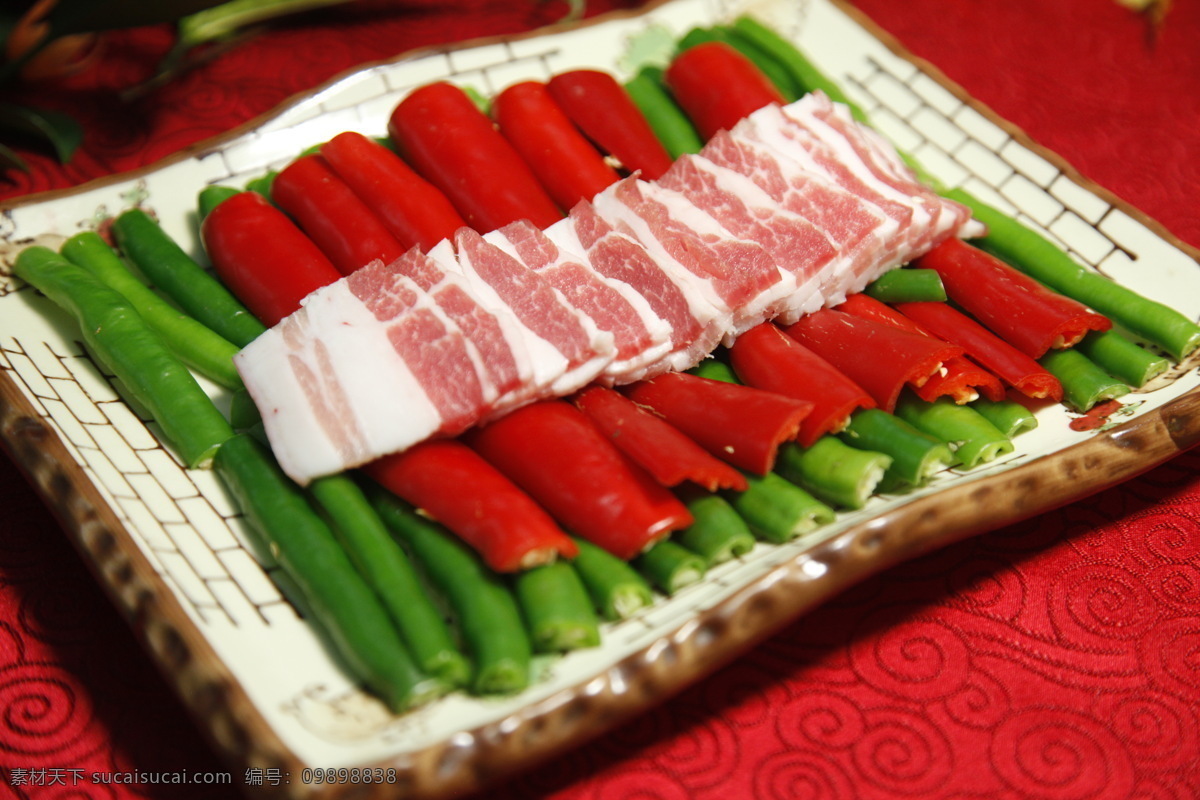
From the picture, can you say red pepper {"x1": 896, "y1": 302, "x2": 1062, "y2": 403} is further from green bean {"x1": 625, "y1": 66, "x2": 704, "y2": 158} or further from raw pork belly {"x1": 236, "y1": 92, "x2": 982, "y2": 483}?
green bean {"x1": 625, "y1": 66, "x2": 704, "y2": 158}

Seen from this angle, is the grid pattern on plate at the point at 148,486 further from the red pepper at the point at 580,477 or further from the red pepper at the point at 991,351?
the red pepper at the point at 991,351

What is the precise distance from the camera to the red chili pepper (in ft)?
10.4

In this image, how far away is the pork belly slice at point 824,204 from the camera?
3.24 meters

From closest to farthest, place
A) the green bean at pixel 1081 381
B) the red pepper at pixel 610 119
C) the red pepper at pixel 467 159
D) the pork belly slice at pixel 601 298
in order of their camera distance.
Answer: the pork belly slice at pixel 601 298
the green bean at pixel 1081 381
the red pepper at pixel 467 159
the red pepper at pixel 610 119

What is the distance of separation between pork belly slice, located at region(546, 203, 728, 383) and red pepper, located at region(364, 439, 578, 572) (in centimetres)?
58

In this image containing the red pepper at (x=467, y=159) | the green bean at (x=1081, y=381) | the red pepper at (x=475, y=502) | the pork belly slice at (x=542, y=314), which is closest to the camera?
the red pepper at (x=475, y=502)

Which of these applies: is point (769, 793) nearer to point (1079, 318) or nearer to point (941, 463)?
point (941, 463)

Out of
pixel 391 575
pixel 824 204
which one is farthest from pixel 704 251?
pixel 391 575

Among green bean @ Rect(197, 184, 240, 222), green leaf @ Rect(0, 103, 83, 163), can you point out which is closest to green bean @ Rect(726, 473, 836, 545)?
green bean @ Rect(197, 184, 240, 222)

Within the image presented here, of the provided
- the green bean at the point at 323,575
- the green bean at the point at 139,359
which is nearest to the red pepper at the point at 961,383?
the green bean at the point at 323,575

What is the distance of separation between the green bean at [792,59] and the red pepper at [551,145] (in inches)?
40.7

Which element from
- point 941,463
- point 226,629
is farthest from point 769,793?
point 226,629

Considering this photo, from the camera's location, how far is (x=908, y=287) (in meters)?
3.36

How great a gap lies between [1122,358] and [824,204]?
1099mm
